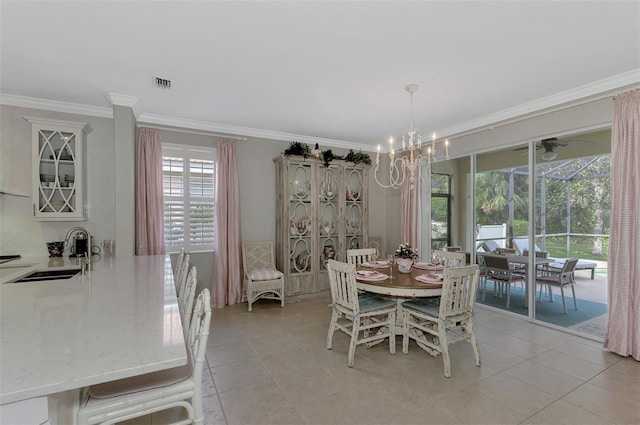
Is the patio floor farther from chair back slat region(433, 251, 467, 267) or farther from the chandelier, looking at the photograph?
the chandelier

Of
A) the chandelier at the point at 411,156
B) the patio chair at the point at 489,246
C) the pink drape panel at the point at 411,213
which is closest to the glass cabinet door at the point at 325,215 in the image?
the chandelier at the point at 411,156

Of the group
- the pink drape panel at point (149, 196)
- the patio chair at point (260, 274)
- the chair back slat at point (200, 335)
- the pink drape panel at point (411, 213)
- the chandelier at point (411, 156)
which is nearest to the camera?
the chair back slat at point (200, 335)

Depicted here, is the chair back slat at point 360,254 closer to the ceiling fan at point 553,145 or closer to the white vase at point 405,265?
the white vase at point 405,265

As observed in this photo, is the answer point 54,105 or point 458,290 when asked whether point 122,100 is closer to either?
point 54,105

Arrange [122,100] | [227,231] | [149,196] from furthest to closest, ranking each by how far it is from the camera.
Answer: [227,231] < [149,196] < [122,100]

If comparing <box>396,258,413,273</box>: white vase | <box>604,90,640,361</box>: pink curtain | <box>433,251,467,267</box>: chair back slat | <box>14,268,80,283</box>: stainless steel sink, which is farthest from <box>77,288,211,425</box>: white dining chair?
<box>604,90,640,361</box>: pink curtain

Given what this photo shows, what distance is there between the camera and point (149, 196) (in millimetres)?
4023

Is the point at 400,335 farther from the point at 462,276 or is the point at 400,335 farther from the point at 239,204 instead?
the point at 239,204

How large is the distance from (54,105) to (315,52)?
3291 mm

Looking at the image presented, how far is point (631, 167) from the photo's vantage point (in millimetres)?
A: 2908

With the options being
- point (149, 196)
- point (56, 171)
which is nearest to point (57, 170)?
point (56, 171)

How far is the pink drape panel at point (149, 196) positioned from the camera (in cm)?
396

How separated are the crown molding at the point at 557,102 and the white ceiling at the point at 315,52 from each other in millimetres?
60

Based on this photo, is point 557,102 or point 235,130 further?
point 235,130
